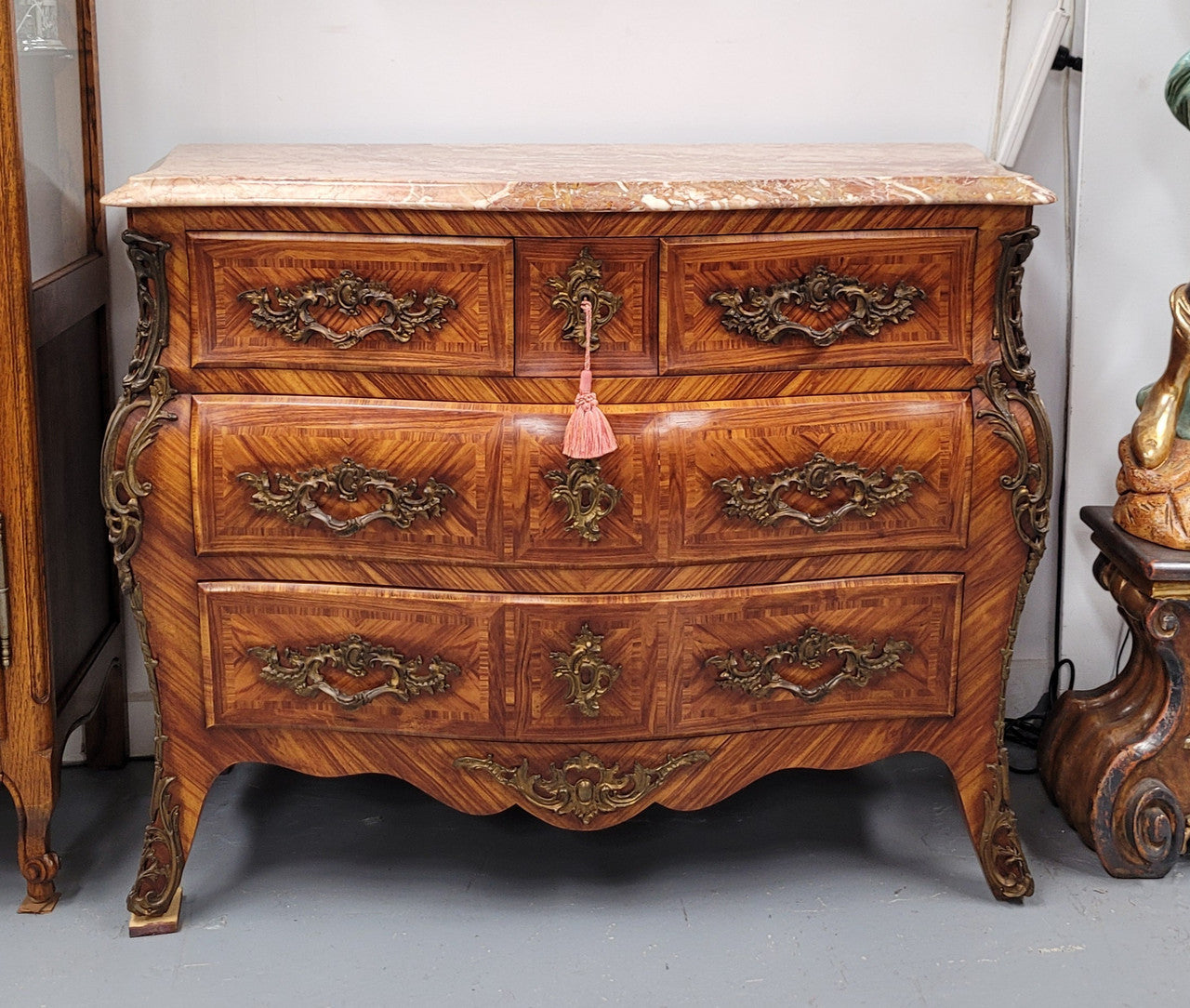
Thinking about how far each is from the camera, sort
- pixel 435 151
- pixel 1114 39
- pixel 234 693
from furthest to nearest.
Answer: pixel 1114 39 → pixel 435 151 → pixel 234 693

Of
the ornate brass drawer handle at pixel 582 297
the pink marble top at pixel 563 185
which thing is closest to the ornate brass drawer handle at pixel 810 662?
the ornate brass drawer handle at pixel 582 297

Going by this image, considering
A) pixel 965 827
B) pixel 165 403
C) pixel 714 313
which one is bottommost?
pixel 965 827

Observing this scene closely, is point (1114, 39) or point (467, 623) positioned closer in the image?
point (467, 623)

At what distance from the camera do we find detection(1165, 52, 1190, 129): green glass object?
2.03m

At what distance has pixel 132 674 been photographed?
8.26ft

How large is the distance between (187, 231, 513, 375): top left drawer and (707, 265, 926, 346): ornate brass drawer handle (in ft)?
0.97

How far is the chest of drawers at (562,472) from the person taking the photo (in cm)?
177

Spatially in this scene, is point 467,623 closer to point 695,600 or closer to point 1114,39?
point 695,600

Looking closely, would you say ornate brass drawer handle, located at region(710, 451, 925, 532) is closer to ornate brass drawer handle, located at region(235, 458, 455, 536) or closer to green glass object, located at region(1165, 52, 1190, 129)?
ornate brass drawer handle, located at region(235, 458, 455, 536)

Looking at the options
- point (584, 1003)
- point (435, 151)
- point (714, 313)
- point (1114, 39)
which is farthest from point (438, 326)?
point (1114, 39)

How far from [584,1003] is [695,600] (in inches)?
21.8

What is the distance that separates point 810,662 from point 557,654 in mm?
356

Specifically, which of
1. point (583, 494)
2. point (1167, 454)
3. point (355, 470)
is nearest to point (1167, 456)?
point (1167, 454)

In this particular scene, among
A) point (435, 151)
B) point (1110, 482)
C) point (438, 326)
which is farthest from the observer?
point (1110, 482)
